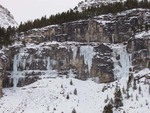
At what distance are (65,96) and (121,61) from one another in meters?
17.8

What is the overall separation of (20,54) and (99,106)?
95.6ft

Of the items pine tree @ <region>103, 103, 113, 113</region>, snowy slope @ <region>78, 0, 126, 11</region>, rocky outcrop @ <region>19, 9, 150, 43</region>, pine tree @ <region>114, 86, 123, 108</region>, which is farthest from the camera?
snowy slope @ <region>78, 0, 126, 11</region>

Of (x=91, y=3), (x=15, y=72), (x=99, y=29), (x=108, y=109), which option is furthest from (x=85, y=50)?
(x=91, y=3)

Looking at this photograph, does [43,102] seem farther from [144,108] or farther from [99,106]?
[144,108]

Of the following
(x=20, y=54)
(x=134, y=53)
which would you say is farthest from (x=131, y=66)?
(x=20, y=54)

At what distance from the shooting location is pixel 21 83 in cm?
9131

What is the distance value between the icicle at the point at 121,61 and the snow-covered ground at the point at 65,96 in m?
3.37

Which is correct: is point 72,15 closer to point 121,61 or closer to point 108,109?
point 121,61

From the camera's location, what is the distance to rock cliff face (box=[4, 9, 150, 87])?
91000 millimetres

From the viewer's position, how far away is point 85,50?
94750 mm

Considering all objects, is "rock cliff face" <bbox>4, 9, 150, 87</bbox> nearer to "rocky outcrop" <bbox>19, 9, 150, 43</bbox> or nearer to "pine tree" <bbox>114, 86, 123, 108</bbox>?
"rocky outcrop" <bbox>19, 9, 150, 43</bbox>

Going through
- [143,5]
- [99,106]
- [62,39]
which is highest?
[143,5]

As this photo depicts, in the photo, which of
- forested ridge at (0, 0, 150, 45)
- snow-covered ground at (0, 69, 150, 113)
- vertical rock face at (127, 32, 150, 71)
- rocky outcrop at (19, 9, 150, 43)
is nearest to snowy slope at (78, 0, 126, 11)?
forested ridge at (0, 0, 150, 45)

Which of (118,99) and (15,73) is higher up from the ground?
(15,73)
